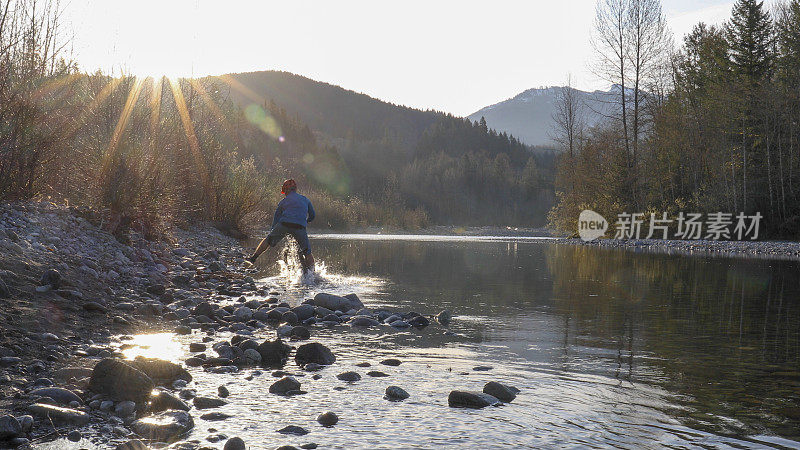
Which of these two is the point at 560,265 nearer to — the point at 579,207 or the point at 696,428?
the point at 696,428

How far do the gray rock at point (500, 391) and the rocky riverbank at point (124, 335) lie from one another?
0.01 meters

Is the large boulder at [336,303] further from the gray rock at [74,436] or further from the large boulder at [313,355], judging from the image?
the gray rock at [74,436]

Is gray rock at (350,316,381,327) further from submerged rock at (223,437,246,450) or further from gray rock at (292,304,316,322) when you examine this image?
submerged rock at (223,437,246,450)

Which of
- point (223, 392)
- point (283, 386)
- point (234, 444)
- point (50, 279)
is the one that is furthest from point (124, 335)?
point (234, 444)

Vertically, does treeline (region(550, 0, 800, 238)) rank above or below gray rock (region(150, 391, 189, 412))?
above

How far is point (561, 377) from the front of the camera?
5562mm

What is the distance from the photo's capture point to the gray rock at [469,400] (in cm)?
463

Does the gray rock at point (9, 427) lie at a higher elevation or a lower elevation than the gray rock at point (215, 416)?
higher

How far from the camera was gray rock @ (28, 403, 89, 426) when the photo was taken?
3.82m

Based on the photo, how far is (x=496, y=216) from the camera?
11162 cm

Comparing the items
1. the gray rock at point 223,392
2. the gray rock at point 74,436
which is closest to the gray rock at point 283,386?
the gray rock at point 223,392

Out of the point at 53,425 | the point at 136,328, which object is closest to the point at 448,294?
the point at 136,328

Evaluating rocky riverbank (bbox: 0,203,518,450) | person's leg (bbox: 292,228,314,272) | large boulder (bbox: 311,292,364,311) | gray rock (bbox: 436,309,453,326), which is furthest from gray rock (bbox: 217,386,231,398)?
person's leg (bbox: 292,228,314,272)

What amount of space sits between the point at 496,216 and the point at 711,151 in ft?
245
